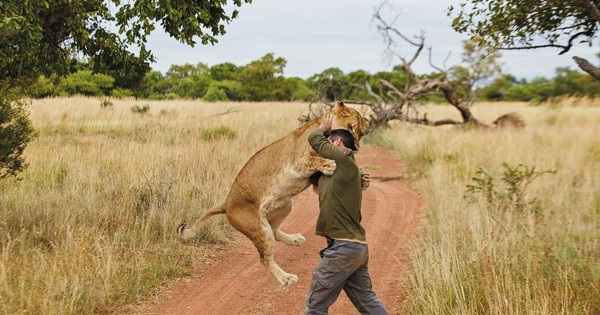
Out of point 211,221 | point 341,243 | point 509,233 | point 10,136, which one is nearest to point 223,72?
point 10,136

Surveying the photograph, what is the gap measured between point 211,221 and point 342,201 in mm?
4136

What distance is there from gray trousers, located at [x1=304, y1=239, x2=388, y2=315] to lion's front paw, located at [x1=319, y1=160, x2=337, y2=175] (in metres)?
0.52

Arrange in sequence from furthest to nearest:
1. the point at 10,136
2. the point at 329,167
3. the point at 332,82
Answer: the point at 332,82 → the point at 10,136 → the point at 329,167

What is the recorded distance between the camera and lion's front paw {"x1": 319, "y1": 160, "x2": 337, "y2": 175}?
158 inches

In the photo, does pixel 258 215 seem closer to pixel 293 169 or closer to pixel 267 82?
pixel 293 169

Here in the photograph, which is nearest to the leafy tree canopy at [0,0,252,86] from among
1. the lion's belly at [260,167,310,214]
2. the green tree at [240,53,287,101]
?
the lion's belly at [260,167,310,214]

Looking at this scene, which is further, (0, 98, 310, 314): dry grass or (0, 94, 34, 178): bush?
(0, 94, 34, 178): bush

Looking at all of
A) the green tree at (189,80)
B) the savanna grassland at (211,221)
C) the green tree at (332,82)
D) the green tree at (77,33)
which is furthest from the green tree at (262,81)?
the green tree at (77,33)

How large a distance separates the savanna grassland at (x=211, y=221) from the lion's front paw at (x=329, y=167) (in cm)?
141

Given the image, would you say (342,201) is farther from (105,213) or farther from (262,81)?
(262,81)

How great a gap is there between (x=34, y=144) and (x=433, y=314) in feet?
29.9

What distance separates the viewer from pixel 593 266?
4.59 meters

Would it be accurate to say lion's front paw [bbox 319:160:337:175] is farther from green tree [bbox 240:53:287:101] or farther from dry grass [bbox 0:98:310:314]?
green tree [bbox 240:53:287:101]

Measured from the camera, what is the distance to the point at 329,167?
13.3 ft
